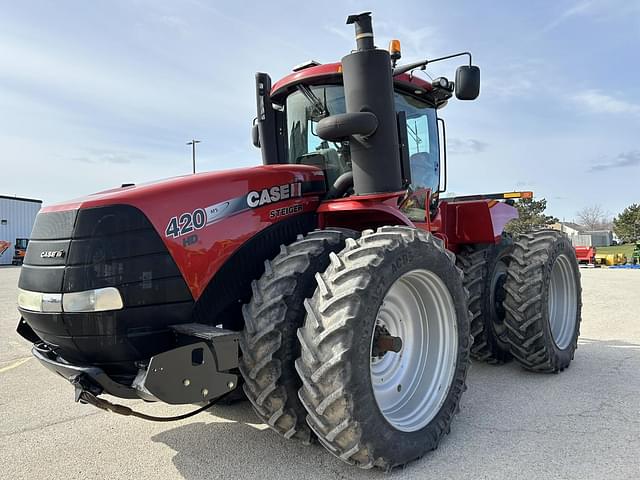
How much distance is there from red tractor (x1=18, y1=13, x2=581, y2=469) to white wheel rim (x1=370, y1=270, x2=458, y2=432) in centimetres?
1

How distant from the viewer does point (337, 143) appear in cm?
398

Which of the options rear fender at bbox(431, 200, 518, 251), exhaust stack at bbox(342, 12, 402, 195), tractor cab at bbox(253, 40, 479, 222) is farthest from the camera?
rear fender at bbox(431, 200, 518, 251)

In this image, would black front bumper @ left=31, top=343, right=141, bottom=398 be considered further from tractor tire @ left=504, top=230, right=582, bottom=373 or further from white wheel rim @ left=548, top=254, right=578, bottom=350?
white wheel rim @ left=548, top=254, right=578, bottom=350

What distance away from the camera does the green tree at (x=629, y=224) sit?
4941cm

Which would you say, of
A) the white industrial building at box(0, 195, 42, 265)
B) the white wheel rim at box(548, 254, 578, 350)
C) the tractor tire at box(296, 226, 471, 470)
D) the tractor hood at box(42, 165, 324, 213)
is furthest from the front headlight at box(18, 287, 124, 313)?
the white industrial building at box(0, 195, 42, 265)

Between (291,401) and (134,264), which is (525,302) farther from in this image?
(134,264)

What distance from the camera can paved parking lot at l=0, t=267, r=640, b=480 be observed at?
3.00 m

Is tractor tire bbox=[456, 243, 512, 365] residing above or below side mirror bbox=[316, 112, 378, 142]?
below

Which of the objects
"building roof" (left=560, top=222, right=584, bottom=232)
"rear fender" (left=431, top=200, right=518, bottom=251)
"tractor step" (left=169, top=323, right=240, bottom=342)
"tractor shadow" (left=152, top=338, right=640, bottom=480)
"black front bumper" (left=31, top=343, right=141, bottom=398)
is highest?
"rear fender" (left=431, top=200, right=518, bottom=251)

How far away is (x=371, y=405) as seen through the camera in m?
2.77

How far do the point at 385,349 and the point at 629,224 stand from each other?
56874 millimetres

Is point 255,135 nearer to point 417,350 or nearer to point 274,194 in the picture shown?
point 274,194

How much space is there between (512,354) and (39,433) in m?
4.09

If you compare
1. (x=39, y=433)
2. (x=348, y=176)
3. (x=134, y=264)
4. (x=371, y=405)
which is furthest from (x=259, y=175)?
(x=39, y=433)
